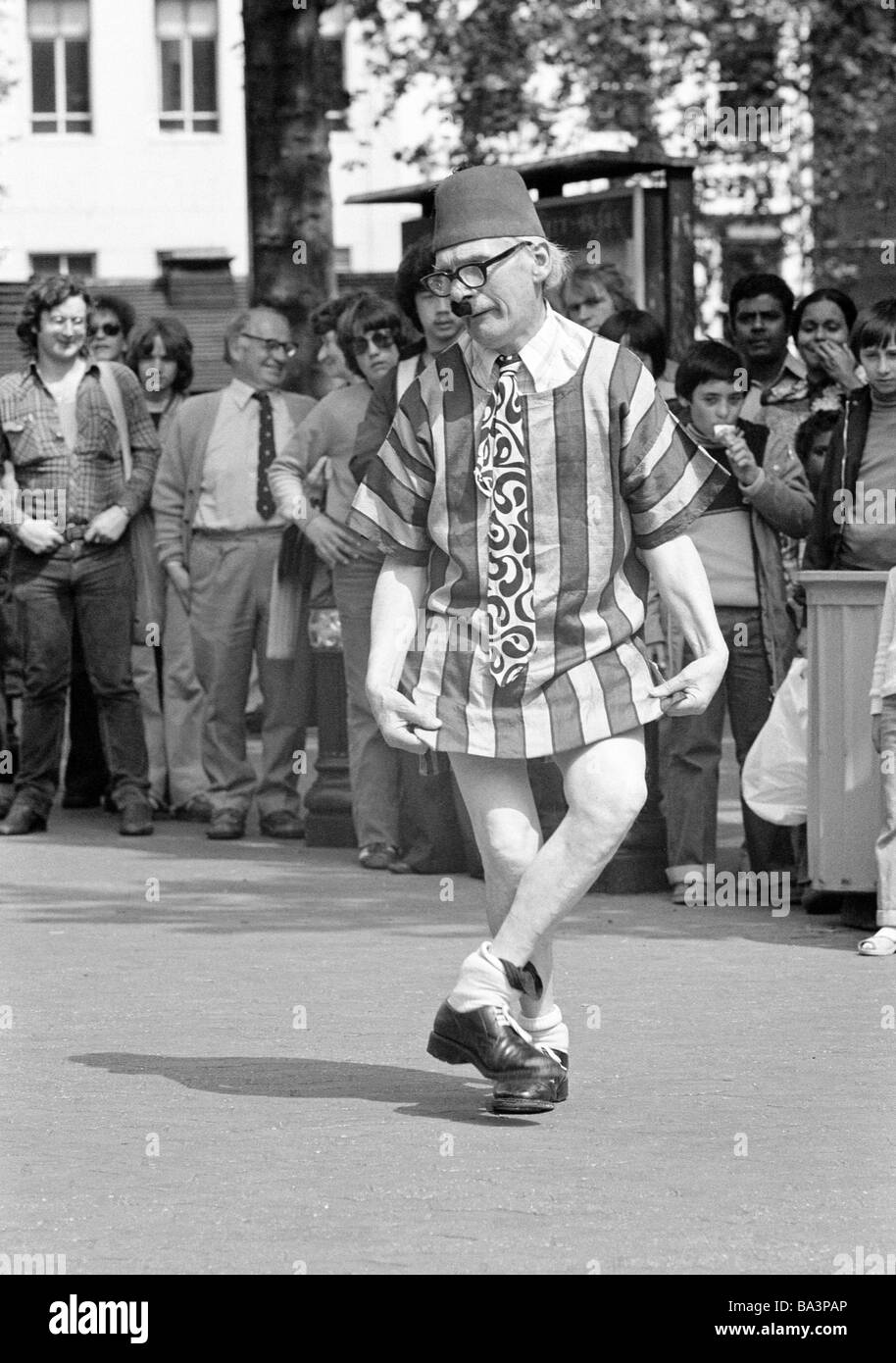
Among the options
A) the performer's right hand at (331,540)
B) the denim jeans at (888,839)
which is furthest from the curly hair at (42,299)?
the denim jeans at (888,839)

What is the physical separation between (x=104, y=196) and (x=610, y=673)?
42.7 meters

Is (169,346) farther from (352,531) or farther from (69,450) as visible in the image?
(352,531)

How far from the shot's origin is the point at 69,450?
11578 mm

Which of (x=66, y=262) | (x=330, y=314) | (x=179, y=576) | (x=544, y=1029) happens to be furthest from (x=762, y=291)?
(x=66, y=262)

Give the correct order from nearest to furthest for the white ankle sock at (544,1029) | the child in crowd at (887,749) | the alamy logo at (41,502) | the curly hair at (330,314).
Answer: the white ankle sock at (544,1029)
the child in crowd at (887,749)
the curly hair at (330,314)
the alamy logo at (41,502)

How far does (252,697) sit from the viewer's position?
16.4 meters

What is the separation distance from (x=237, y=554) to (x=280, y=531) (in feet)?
0.70

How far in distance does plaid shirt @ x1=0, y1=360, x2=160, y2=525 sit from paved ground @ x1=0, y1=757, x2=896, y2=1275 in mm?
2263

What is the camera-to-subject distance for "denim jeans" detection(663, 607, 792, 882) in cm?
970

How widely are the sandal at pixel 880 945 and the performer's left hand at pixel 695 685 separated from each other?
106 inches

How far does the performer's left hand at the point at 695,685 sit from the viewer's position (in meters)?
5.86
